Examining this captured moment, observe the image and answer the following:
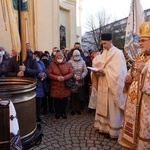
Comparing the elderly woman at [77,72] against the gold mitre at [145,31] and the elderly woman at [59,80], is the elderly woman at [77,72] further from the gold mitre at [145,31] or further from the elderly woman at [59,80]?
the gold mitre at [145,31]

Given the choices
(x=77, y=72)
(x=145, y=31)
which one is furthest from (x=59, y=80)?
(x=145, y=31)

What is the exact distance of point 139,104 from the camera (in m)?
2.63

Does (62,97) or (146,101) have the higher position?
(146,101)

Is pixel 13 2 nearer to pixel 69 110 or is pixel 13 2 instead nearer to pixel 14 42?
pixel 14 42

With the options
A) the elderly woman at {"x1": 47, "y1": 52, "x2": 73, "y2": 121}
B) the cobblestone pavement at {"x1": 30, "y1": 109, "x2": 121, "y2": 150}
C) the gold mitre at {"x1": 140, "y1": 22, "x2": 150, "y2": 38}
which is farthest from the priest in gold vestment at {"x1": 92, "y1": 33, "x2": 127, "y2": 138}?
the gold mitre at {"x1": 140, "y1": 22, "x2": 150, "y2": 38}

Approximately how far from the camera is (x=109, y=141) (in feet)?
12.3

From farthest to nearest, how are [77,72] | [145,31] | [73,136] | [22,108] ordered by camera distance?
[77,72] → [73,136] → [22,108] → [145,31]

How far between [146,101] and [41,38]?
9.46 meters

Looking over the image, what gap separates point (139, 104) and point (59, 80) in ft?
8.01

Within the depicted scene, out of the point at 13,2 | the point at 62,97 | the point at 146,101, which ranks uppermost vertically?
the point at 13,2

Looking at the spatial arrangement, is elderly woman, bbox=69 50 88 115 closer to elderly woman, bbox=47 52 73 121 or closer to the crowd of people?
the crowd of people

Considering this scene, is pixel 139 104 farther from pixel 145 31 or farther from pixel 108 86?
pixel 108 86

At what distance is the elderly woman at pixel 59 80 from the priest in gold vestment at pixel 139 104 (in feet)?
7.20

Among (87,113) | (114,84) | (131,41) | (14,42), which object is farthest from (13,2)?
(87,113)
